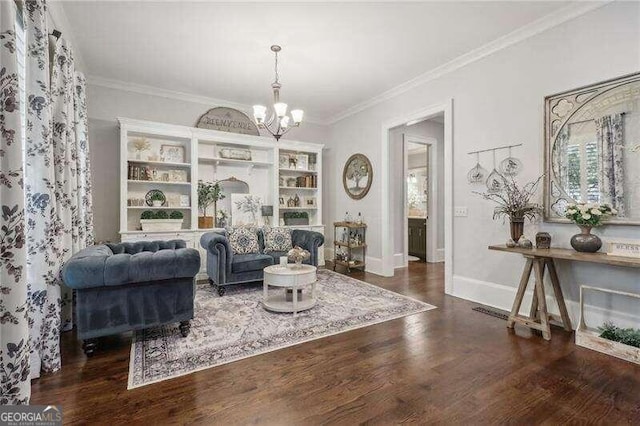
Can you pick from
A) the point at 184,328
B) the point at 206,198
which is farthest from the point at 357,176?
the point at 184,328

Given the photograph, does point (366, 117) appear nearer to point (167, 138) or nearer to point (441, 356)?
point (167, 138)

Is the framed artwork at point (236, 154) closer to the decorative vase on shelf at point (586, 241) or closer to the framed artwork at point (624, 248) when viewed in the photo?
the decorative vase on shelf at point (586, 241)

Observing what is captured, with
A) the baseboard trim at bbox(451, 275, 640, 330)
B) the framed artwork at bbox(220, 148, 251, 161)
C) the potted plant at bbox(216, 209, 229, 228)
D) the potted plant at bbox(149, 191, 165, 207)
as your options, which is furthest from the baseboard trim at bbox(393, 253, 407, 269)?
the potted plant at bbox(149, 191, 165, 207)

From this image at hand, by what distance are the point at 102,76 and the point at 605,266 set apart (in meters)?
6.41

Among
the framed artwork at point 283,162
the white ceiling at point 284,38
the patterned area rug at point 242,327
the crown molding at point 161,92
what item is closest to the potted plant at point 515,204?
the patterned area rug at point 242,327

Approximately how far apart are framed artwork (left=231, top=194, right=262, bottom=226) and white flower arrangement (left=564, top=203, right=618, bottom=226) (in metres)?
4.35

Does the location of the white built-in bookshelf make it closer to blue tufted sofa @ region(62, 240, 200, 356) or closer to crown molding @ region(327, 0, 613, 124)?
crown molding @ region(327, 0, 613, 124)

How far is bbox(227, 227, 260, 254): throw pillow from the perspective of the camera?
4.33 metres

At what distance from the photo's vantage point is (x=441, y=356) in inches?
92.6

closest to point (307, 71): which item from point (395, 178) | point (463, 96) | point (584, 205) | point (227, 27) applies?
point (227, 27)

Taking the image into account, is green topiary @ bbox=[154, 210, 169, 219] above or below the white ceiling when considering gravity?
below

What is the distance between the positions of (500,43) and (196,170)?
4.40 metres

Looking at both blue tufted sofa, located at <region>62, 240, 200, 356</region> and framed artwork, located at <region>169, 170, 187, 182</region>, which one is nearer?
blue tufted sofa, located at <region>62, 240, 200, 356</region>

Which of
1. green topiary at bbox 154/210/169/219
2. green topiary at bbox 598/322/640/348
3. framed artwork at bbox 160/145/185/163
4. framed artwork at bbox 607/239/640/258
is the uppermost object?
framed artwork at bbox 160/145/185/163
